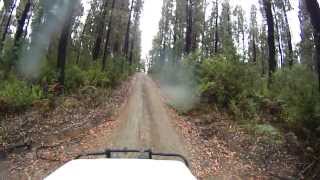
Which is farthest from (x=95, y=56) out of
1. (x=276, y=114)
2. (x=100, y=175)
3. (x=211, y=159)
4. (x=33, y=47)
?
(x=100, y=175)

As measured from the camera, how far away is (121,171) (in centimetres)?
333

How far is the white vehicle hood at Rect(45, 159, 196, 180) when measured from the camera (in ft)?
10.4

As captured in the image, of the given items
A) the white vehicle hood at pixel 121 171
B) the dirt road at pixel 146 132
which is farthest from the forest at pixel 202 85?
the white vehicle hood at pixel 121 171

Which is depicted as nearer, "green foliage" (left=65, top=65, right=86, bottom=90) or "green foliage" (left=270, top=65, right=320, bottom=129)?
"green foliage" (left=270, top=65, right=320, bottom=129)

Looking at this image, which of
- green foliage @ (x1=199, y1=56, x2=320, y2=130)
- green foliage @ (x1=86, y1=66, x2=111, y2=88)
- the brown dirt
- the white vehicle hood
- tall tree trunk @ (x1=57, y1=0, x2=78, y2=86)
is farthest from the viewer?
green foliage @ (x1=86, y1=66, x2=111, y2=88)

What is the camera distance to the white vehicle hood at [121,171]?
316 cm

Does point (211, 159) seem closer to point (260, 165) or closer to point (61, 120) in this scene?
point (260, 165)

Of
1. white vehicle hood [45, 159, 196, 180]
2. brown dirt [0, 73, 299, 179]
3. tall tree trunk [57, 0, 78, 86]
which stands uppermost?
tall tree trunk [57, 0, 78, 86]

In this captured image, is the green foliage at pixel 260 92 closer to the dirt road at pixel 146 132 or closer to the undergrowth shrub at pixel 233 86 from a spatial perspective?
the undergrowth shrub at pixel 233 86

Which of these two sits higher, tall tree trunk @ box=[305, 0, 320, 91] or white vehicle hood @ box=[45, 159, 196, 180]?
tall tree trunk @ box=[305, 0, 320, 91]

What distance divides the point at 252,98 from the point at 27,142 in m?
10.9

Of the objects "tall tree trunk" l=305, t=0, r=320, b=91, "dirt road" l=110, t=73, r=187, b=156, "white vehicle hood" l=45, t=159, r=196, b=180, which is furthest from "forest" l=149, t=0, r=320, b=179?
"white vehicle hood" l=45, t=159, r=196, b=180

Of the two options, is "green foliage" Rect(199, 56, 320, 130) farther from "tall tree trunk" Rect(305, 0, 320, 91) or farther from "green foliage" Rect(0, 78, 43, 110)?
"green foliage" Rect(0, 78, 43, 110)

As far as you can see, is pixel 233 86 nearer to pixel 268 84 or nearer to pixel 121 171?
pixel 268 84
